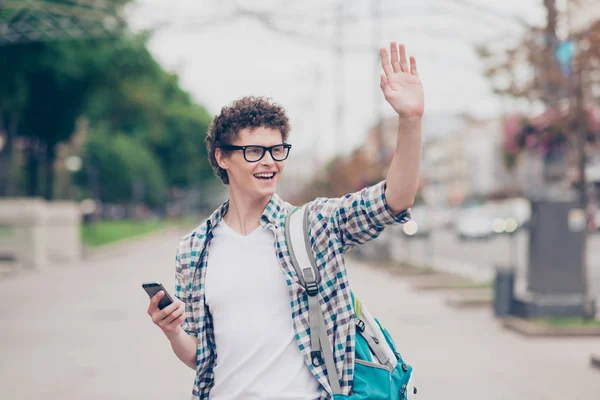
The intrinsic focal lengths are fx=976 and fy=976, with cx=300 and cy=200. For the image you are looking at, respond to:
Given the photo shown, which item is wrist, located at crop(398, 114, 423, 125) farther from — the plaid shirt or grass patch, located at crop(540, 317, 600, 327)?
grass patch, located at crop(540, 317, 600, 327)

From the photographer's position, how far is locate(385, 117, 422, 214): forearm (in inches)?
109

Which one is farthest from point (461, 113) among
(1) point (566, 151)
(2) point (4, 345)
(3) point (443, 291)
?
(2) point (4, 345)

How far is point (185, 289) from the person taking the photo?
3098 mm

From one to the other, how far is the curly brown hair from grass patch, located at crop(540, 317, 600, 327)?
8662 millimetres

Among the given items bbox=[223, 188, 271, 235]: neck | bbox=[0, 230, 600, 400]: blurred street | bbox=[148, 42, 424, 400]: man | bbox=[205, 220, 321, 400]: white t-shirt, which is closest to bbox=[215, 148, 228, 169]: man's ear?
bbox=[148, 42, 424, 400]: man

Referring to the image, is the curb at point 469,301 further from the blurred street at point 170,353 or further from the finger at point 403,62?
the finger at point 403,62

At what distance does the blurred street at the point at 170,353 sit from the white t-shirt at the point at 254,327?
15.4 ft

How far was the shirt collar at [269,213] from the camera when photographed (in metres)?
3.01

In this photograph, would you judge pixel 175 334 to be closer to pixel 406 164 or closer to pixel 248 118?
pixel 248 118

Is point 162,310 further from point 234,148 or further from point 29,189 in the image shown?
point 29,189

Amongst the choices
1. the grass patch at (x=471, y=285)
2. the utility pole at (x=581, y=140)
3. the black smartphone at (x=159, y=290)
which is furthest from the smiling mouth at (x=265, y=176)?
the grass patch at (x=471, y=285)

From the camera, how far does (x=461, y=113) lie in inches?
757

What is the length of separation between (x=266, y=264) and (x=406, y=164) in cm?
52

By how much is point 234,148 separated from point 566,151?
11116mm
